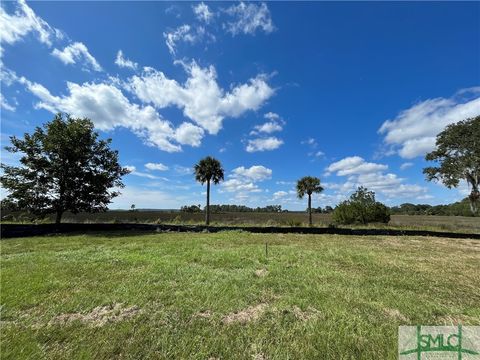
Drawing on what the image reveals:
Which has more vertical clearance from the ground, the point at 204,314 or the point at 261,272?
the point at 261,272

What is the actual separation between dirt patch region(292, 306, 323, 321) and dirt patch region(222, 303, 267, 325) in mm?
493

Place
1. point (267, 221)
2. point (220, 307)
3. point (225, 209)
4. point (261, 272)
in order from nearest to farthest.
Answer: point (220, 307)
point (261, 272)
point (267, 221)
point (225, 209)

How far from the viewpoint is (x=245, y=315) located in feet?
12.4

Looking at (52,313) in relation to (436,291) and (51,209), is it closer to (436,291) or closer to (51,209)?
(436,291)

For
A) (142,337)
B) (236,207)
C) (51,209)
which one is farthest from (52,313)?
(236,207)

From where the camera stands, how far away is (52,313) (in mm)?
3723

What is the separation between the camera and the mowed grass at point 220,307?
289 centimetres

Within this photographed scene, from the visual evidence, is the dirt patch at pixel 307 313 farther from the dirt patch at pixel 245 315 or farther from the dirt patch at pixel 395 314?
the dirt patch at pixel 395 314

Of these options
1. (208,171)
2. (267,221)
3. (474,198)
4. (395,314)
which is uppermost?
(208,171)

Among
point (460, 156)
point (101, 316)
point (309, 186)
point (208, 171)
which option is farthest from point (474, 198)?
point (101, 316)

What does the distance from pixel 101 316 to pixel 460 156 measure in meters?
28.5

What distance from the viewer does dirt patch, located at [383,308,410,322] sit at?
12.2 feet

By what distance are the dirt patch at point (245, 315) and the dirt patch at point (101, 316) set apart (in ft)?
4.57

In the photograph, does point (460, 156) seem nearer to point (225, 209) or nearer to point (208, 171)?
point (208, 171)
